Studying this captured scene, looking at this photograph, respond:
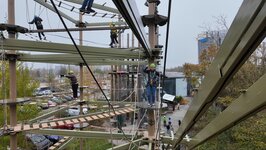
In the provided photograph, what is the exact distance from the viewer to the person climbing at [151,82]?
12.1 ft

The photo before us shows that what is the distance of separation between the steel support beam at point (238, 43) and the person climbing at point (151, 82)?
255 cm

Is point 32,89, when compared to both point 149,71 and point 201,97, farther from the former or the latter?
point 201,97

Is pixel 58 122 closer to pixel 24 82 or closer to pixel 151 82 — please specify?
pixel 151 82

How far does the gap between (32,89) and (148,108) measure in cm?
709

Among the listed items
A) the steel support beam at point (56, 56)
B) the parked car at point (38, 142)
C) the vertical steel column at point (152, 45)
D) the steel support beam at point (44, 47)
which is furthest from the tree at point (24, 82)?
the steel support beam at point (44, 47)

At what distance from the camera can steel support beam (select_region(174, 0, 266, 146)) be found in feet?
2.01

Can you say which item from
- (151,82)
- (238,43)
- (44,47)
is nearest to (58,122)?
(151,82)

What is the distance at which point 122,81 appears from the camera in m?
10.8

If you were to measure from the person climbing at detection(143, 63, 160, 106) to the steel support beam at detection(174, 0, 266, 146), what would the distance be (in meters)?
2.55

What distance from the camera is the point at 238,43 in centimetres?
74

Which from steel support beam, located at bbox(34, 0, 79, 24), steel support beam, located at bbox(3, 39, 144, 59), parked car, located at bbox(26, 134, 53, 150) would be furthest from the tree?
steel support beam, located at bbox(3, 39, 144, 59)

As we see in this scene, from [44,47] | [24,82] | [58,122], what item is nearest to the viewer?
[44,47]

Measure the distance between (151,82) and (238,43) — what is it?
3.10 m

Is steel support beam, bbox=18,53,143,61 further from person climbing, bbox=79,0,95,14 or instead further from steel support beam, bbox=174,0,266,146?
steel support beam, bbox=174,0,266,146
